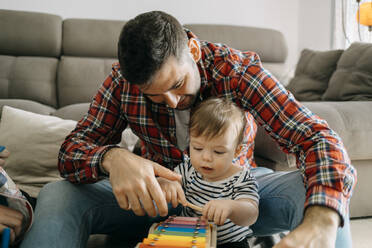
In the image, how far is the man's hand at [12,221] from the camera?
0.91 meters

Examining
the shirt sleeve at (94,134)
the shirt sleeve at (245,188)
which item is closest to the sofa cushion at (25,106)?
the shirt sleeve at (94,134)

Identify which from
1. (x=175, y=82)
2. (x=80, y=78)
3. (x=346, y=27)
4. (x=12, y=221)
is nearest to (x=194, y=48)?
(x=175, y=82)

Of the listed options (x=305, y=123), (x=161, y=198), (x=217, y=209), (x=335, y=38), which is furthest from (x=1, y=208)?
(x=335, y=38)

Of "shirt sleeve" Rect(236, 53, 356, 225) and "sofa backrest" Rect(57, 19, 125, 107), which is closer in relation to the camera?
"shirt sleeve" Rect(236, 53, 356, 225)

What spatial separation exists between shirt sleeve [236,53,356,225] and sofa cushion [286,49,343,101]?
1.22 meters

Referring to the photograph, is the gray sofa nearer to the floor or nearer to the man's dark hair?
the floor

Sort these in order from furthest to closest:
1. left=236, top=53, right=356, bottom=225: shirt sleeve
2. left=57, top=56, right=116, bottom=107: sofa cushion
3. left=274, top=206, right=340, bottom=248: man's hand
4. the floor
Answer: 1. left=57, top=56, right=116, bottom=107: sofa cushion
2. the floor
3. left=236, top=53, right=356, bottom=225: shirt sleeve
4. left=274, top=206, right=340, bottom=248: man's hand

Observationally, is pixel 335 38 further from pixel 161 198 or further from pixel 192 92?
pixel 161 198

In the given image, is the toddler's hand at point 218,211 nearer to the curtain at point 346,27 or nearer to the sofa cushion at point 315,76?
the sofa cushion at point 315,76

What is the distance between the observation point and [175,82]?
940mm

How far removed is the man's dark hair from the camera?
878mm

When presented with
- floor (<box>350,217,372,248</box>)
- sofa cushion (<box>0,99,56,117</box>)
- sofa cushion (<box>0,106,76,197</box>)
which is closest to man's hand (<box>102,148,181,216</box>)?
sofa cushion (<box>0,106,76,197</box>)

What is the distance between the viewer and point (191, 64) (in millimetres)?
1020

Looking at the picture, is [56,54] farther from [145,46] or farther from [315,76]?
[145,46]
